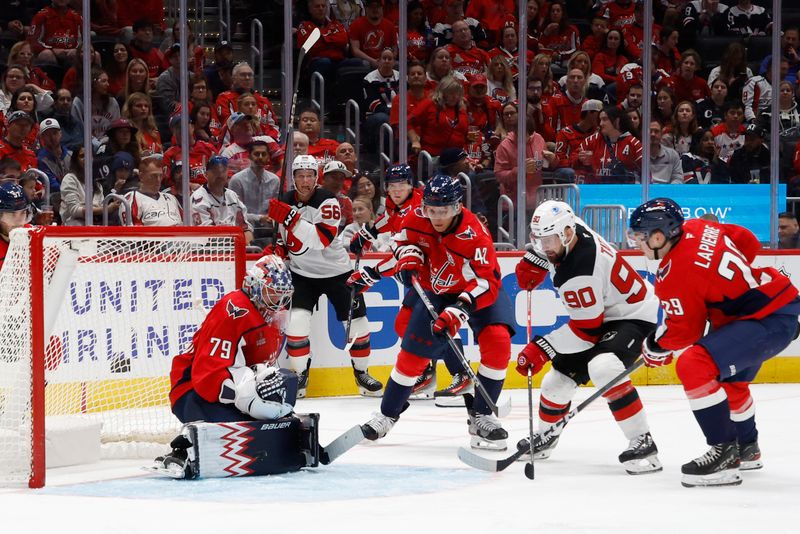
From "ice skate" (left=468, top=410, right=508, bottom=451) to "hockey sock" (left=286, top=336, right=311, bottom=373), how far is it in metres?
1.86

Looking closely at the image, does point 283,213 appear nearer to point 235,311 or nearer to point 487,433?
point 487,433

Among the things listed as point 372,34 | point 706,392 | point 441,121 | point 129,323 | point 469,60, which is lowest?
point 706,392

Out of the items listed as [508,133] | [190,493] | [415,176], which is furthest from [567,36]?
[190,493]

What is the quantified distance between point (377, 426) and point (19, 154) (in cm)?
271

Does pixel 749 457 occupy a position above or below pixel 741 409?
below

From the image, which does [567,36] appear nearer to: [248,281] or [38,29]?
[38,29]

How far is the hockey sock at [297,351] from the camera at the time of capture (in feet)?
22.3

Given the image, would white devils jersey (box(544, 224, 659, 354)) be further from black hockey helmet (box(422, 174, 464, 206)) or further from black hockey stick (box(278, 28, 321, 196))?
black hockey stick (box(278, 28, 321, 196))

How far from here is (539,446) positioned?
4.73m

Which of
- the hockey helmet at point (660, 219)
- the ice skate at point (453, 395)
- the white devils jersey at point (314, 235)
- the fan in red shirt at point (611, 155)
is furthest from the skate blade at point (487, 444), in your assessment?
the fan in red shirt at point (611, 155)

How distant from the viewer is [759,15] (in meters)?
8.98

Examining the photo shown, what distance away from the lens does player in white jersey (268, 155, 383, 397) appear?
22.4 ft

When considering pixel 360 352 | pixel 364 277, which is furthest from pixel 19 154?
pixel 360 352

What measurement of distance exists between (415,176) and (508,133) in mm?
643
